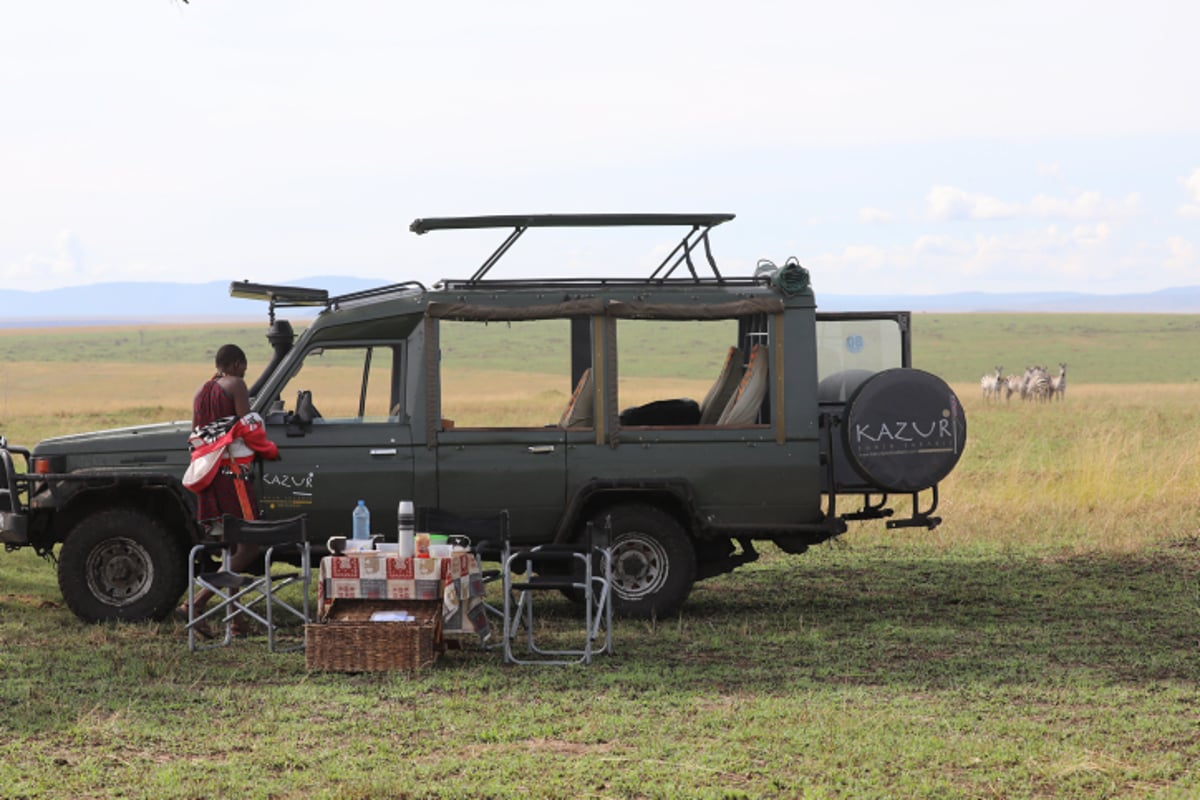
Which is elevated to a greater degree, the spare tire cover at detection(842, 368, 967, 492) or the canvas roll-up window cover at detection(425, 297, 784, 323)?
the canvas roll-up window cover at detection(425, 297, 784, 323)

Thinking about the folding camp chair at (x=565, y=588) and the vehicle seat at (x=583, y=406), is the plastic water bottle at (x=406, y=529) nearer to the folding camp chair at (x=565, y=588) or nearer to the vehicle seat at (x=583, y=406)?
the folding camp chair at (x=565, y=588)

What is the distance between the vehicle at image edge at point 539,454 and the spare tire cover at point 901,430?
0.01 m

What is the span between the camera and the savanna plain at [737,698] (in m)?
6.10

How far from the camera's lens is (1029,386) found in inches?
1566

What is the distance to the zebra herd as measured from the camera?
39312mm

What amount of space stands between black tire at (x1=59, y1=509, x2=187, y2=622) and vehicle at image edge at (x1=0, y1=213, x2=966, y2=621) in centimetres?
1

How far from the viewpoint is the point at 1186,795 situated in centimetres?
585

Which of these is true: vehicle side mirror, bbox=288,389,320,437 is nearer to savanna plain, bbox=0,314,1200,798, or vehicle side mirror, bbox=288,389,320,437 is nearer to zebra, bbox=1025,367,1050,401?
savanna plain, bbox=0,314,1200,798

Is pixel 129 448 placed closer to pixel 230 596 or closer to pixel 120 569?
pixel 120 569

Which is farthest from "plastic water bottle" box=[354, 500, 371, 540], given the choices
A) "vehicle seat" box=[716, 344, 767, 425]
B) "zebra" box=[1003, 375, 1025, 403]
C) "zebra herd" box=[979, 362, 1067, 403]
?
"zebra" box=[1003, 375, 1025, 403]

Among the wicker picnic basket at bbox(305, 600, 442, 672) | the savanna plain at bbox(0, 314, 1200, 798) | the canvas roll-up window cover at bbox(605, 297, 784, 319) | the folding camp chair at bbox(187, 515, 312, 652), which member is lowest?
the savanna plain at bbox(0, 314, 1200, 798)

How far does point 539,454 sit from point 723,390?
1.38 metres

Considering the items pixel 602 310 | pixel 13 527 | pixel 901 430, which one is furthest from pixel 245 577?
pixel 901 430

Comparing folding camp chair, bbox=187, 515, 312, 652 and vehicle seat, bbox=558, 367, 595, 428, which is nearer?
folding camp chair, bbox=187, 515, 312, 652
